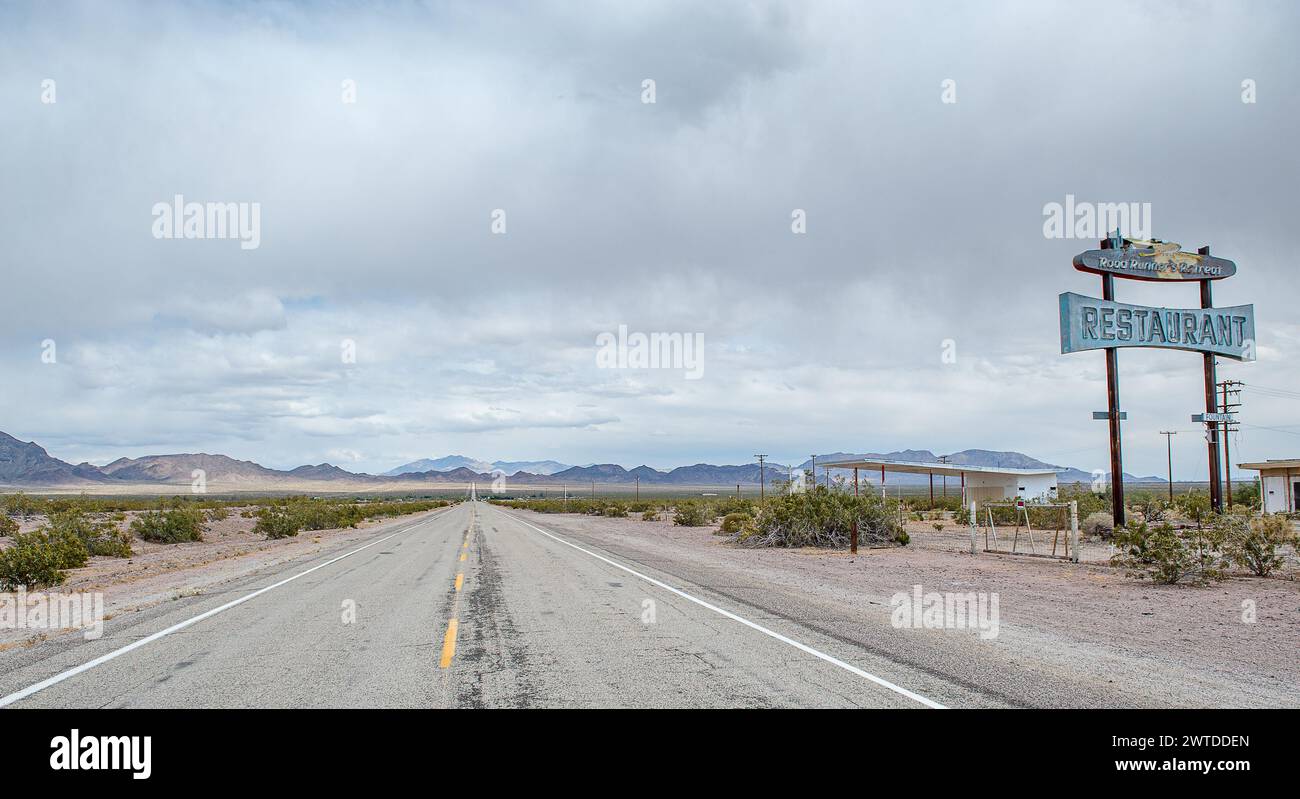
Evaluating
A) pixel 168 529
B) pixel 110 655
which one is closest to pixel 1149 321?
pixel 110 655

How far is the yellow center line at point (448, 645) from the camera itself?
8.23 m

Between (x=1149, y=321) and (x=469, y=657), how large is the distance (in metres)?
27.6

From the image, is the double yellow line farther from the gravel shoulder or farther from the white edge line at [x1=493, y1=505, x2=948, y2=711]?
the gravel shoulder

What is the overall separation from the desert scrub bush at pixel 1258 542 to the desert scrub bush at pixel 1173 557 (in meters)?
0.23

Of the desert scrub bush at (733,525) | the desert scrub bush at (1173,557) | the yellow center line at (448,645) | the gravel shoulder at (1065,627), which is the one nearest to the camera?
the gravel shoulder at (1065,627)

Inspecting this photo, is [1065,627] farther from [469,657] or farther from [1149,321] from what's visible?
[1149,321]

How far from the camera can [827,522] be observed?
1154 inches

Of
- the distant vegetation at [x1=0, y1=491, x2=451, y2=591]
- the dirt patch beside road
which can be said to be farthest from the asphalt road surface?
the distant vegetation at [x1=0, y1=491, x2=451, y2=591]

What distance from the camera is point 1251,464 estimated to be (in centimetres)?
4416

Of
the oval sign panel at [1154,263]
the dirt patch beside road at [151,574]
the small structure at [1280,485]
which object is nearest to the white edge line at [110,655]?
the dirt patch beside road at [151,574]

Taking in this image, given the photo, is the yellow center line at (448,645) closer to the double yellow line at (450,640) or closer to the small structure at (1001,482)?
the double yellow line at (450,640)
